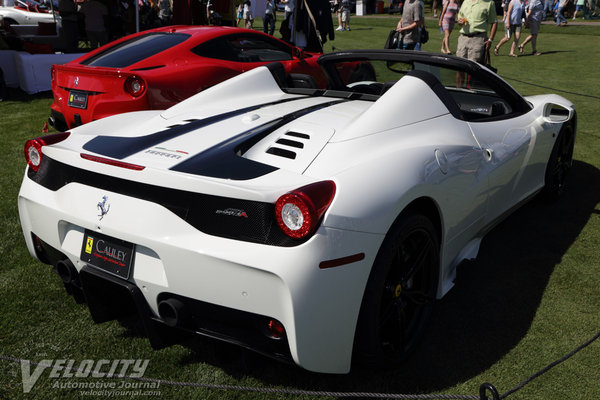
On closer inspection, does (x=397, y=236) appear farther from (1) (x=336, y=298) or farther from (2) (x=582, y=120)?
(2) (x=582, y=120)

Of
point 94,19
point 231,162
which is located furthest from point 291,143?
point 94,19

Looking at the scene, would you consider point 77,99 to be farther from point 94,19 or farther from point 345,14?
point 345,14

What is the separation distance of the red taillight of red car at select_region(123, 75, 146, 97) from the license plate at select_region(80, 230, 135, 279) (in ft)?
11.1

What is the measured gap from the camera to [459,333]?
9.45ft

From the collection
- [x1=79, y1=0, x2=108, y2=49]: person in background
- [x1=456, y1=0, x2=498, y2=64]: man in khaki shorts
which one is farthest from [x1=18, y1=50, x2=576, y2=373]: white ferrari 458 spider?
[x1=79, y1=0, x2=108, y2=49]: person in background

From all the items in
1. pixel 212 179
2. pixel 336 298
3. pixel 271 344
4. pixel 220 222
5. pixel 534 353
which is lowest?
pixel 534 353

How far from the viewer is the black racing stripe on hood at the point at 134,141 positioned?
2.53 metres

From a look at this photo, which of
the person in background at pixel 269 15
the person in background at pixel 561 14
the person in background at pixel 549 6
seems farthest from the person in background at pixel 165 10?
the person in background at pixel 549 6

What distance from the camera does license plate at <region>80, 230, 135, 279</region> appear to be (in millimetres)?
2266

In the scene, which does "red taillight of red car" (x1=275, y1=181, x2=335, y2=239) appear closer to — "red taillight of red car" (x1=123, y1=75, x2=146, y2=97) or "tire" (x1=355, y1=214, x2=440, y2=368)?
"tire" (x1=355, y1=214, x2=440, y2=368)

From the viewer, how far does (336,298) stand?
2.08 meters

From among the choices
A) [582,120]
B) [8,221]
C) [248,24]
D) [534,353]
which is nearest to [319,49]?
[582,120]

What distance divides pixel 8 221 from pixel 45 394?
2168mm

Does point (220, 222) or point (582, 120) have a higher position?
point (220, 222)
